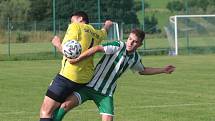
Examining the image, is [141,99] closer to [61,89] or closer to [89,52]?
[61,89]

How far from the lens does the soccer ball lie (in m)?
9.07

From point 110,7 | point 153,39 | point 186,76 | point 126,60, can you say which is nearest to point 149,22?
point 153,39

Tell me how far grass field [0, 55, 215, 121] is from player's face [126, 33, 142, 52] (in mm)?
4068

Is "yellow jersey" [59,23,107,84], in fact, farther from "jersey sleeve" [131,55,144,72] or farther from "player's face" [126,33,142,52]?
"jersey sleeve" [131,55,144,72]

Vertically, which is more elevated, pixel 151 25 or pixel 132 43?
pixel 132 43

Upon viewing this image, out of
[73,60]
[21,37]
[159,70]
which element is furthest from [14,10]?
[73,60]

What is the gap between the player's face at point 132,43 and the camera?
9219 millimetres

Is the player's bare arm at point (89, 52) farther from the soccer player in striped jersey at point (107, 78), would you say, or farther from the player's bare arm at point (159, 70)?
the player's bare arm at point (159, 70)

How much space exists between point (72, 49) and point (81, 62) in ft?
0.83

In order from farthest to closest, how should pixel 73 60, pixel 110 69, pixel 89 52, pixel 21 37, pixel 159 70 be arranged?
pixel 21 37 < pixel 159 70 < pixel 110 69 < pixel 73 60 < pixel 89 52

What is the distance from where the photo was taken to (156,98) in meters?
17.4

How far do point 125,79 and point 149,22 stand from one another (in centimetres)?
3542

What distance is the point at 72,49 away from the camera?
9078 millimetres

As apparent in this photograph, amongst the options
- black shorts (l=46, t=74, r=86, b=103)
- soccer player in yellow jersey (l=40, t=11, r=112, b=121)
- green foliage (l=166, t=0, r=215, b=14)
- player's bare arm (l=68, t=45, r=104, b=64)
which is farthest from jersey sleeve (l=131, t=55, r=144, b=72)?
green foliage (l=166, t=0, r=215, b=14)
